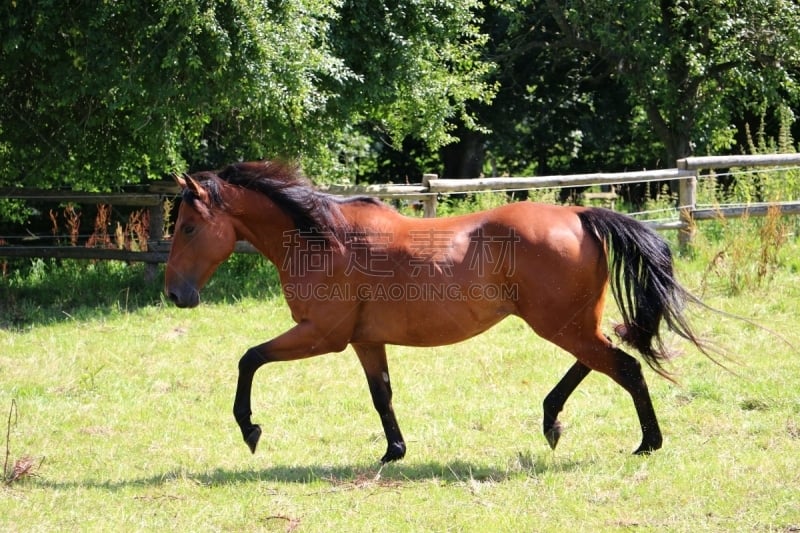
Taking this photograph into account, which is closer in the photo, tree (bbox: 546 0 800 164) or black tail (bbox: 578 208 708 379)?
black tail (bbox: 578 208 708 379)

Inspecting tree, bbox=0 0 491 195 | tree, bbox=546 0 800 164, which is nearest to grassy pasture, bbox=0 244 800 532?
tree, bbox=0 0 491 195

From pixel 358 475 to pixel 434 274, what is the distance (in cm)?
138

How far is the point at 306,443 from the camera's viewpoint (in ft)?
22.4

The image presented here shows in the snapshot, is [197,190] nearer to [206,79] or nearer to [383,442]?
[383,442]

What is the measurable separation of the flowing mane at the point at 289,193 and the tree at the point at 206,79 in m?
4.07

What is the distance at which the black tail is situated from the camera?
6121mm

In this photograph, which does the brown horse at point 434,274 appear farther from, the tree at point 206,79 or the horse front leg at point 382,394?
the tree at point 206,79

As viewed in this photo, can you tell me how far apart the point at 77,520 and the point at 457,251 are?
2833 millimetres

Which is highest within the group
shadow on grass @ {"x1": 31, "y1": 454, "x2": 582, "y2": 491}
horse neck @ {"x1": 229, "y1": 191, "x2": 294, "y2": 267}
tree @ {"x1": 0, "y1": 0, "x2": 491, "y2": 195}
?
tree @ {"x1": 0, "y1": 0, "x2": 491, "y2": 195}

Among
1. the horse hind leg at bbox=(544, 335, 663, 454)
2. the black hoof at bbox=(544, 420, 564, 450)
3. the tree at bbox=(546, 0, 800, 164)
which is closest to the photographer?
the horse hind leg at bbox=(544, 335, 663, 454)

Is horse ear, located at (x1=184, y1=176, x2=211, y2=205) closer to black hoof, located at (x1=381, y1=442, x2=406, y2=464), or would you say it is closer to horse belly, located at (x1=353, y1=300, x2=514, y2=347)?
horse belly, located at (x1=353, y1=300, x2=514, y2=347)

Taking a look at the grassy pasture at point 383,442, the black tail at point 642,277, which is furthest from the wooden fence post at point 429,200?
the black tail at point 642,277

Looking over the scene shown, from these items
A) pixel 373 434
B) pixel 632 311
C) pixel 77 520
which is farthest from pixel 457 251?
pixel 77 520

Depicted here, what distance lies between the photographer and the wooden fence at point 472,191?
11.9 m
